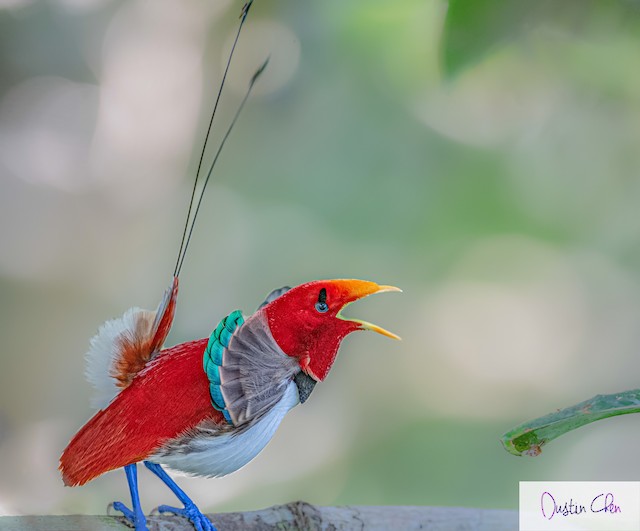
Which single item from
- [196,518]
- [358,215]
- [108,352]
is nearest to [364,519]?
[196,518]

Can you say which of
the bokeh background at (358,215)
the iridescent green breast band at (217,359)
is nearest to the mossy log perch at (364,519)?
the iridescent green breast band at (217,359)

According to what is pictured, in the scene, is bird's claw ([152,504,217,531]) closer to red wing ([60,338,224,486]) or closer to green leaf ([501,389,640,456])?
red wing ([60,338,224,486])

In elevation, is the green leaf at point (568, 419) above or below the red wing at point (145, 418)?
above

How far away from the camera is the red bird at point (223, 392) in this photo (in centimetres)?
57

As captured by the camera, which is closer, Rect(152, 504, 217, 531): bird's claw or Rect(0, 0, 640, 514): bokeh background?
Rect(152, 504, 217, 531): bird's claw

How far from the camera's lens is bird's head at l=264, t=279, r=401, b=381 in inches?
22.4

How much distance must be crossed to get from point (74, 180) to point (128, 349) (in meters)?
0.41

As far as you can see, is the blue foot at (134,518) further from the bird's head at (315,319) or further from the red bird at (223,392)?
the bird's head at (315,319)

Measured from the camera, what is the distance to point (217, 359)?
22.3 inches

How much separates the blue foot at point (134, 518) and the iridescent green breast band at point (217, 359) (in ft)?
0.31

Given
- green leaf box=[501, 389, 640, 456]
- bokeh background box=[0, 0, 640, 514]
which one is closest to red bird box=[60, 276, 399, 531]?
green leaf box=[501, 389, 640, 456]

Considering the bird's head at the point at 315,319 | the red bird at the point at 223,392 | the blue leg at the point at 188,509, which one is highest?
the bird's head at the point at 315,319

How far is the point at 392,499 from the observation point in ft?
3.21

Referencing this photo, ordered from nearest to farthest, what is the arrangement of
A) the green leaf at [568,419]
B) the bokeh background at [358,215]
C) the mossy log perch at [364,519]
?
the green leaf at [568,419] → the mossy log perch at [364,519] → the bokeh background at [358,215]
